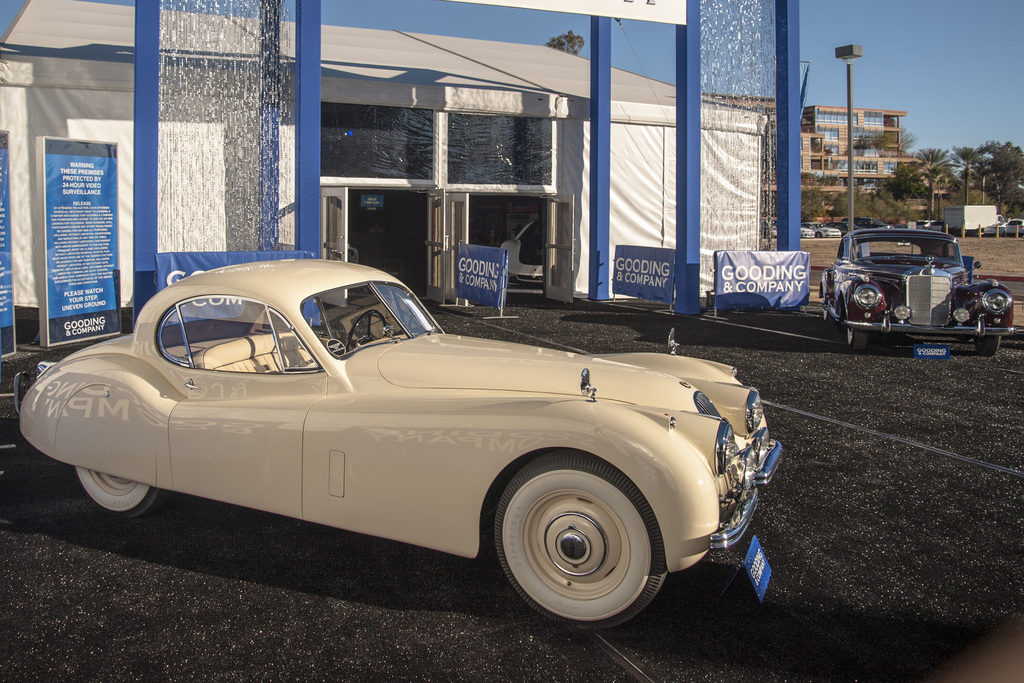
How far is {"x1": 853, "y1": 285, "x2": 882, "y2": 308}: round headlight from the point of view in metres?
9.32

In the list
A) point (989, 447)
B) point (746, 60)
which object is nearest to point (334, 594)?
point (989, 447)

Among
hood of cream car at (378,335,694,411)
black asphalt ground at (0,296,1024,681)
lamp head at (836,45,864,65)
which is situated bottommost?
black asphalt ground at (0,296,1024,681)

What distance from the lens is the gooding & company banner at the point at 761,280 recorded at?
13.3 metres

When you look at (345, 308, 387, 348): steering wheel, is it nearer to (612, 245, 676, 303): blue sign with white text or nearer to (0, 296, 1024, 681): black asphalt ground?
(0, 296, 1024, 681): black asphalt ground

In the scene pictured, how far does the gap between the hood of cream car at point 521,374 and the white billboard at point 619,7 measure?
9.31 metres

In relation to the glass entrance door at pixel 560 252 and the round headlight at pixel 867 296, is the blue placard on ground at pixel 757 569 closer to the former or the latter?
the round headlight at pixel 867 296

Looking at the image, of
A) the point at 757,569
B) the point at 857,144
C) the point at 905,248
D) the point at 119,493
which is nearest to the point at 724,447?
the point at 757,569

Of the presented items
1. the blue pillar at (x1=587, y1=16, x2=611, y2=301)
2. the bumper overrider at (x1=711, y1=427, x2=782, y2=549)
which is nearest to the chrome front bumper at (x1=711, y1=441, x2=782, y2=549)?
the bumper overrider at (x1=711, y1=427, x2=782, y2=549)

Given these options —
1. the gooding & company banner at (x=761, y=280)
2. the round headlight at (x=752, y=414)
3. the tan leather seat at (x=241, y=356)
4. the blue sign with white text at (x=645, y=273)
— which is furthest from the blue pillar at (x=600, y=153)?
the tan leather seat at (x=241, y=356)

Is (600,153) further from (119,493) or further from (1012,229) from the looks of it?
(1012,229)

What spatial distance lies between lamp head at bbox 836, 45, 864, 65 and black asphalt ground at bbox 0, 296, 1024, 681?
1475 cm

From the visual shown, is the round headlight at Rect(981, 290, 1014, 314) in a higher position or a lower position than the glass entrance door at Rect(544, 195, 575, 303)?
lower

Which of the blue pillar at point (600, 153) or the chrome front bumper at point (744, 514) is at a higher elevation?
the blue pillar at point (600, 153)

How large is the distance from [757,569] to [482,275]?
1051 cm
